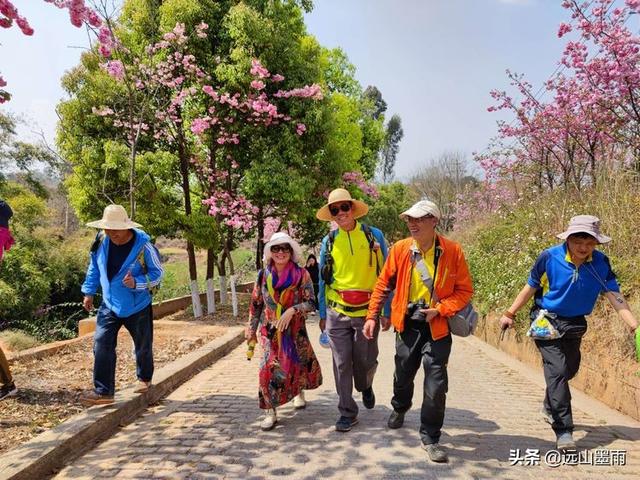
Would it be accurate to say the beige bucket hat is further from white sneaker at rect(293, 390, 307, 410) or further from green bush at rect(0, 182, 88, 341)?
green bush at rect(0, 182, 88, 341)

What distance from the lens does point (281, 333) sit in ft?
14.8

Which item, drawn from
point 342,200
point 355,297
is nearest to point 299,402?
point 355,297

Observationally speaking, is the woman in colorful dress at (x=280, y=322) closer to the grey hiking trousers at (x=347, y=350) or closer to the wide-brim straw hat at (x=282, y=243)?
the wide-brim straw hat at (x=282, y=243)

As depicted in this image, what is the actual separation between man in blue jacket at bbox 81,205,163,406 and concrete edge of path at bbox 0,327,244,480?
0.23m

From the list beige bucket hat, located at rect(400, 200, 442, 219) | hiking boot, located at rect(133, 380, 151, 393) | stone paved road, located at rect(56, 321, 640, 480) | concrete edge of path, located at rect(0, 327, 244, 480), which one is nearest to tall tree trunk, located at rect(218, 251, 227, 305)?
concrete edge of path, located at rect(0, 327, 244, 480)

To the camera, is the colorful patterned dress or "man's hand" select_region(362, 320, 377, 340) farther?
the colorful patterned dress

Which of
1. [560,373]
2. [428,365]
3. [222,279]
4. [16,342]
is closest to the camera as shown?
[428,365]

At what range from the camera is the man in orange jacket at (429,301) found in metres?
3.71

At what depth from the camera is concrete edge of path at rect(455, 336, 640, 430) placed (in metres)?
4.63

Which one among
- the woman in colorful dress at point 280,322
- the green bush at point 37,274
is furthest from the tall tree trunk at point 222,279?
the woman in colorful dress at point 280,322

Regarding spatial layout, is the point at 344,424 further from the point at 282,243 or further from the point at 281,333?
the point at 282,243

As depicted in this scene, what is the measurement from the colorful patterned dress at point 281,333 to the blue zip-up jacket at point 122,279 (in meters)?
1.00

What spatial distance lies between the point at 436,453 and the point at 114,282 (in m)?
3.02

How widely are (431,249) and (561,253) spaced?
1081mm
